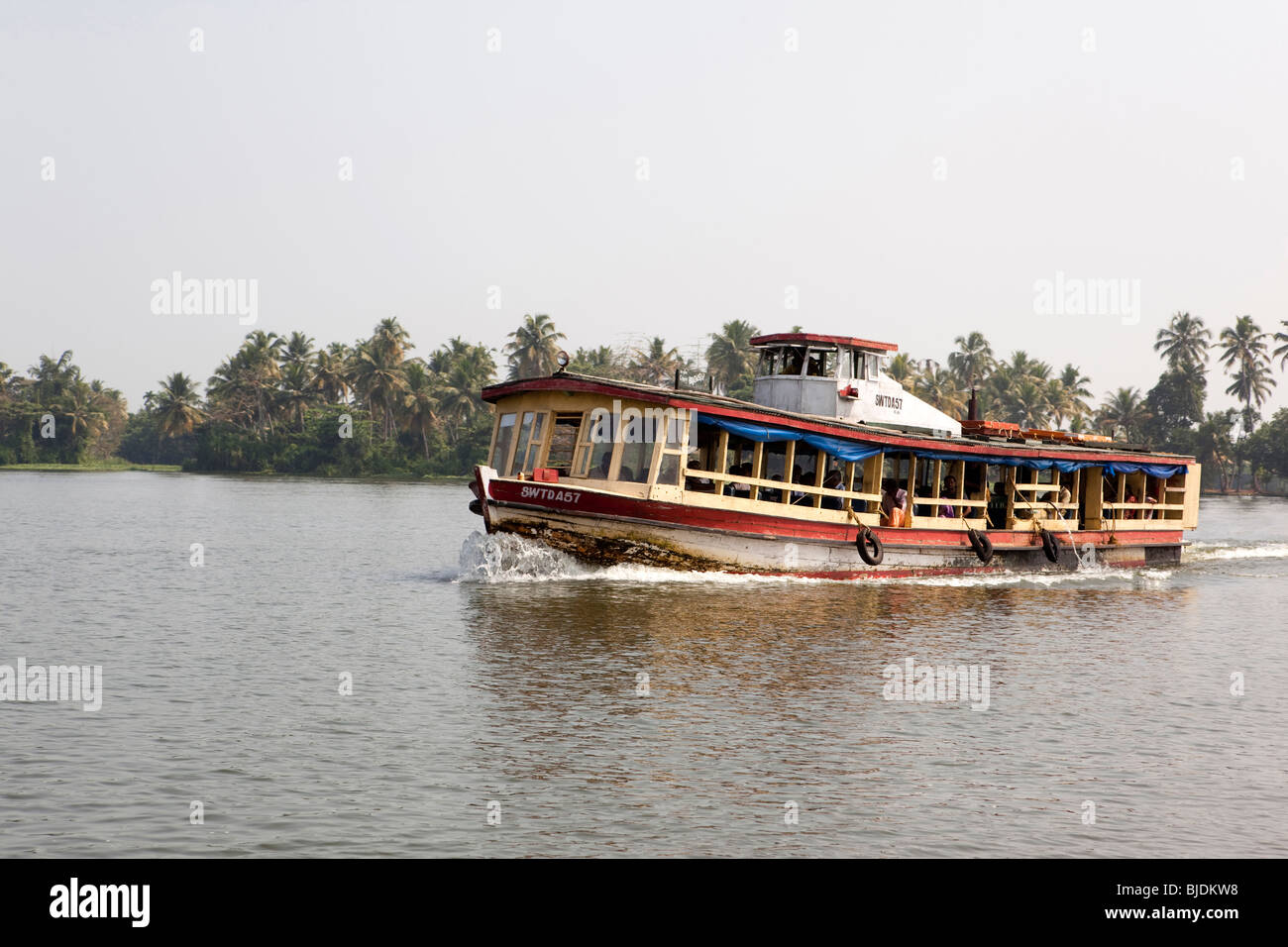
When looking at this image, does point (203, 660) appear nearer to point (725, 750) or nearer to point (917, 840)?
point (725, 750)

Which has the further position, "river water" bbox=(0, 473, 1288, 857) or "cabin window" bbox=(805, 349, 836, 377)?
"cabin window" bbox=(805, 349, 836, 377)

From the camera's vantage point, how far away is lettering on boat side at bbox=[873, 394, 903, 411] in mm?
28234

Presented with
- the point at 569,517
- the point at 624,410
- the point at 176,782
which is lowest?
the point at 176,782

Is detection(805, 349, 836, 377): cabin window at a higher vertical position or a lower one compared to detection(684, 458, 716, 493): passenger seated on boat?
higher

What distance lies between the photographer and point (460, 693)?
14156mm

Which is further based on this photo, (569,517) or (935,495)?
(935,495)

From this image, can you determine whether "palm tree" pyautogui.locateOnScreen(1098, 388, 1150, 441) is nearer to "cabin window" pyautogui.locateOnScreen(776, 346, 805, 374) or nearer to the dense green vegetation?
the dense green vegetation

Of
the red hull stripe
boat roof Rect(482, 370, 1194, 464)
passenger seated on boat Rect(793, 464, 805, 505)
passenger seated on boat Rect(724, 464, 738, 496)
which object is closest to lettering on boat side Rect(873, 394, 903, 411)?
boat roof Rect(482, 370, 1194, 464)

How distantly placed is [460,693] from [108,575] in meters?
14.7

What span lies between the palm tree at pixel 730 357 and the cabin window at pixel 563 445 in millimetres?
70145

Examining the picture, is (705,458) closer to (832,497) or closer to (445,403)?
(832,497)

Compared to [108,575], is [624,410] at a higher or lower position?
higher

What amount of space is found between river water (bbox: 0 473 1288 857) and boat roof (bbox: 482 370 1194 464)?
3.04 meters
